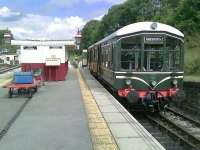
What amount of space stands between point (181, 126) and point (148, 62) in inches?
114

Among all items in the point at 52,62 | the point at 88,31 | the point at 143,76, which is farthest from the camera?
the point at 88,31

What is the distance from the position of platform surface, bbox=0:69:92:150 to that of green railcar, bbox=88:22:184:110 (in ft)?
6.33

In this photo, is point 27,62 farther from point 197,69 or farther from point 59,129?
point 59,129

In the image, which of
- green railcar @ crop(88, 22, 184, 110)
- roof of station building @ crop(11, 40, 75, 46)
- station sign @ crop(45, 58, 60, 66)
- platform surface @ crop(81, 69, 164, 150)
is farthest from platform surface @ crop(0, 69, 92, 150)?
roof of station building @ crop(11, 40, 75, 46)

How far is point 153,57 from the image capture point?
18.5 meters

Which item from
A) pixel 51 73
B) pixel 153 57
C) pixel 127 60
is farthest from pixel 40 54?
pixel 153 57

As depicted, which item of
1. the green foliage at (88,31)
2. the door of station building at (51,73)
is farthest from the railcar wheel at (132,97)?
the green foliage at (88,31)

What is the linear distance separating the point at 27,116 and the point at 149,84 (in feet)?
18.3

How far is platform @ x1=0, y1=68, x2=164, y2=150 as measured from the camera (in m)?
9.77

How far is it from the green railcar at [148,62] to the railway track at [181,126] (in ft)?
2.37

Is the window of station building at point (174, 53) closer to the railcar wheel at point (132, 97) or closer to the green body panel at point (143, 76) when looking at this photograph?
the green body panel at point (143, 76)

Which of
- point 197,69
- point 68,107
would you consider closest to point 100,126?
point 68,107

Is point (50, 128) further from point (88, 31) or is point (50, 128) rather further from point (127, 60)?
point (88, 31)

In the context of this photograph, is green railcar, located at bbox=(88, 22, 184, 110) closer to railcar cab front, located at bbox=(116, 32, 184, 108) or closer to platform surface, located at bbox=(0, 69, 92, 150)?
railcar cab front, located at bbox=(116, 32, 184, 108)
